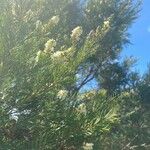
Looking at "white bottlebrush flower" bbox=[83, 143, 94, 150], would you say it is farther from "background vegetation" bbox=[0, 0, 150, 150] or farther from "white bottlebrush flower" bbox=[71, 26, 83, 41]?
"white bottlebrush flower" bbox=[71, 26, 83, 41]

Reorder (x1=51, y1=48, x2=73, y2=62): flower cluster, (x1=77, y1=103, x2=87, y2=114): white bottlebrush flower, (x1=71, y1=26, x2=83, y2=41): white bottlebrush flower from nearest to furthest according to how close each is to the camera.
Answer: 1. (x1=77, y1=103, x2=87, y2=114): white bottlebrush flower
2. (x1=51, y1=48, x2=73, y2=62): flower cluster
3. (x1=71, y1=26, x2=83, y2=41): white bottlebrush flower

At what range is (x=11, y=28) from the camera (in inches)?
321

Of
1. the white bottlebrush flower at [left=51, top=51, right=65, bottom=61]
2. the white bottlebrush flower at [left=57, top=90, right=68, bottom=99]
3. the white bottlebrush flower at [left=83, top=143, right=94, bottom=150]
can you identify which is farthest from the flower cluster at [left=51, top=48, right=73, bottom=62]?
the white bottlebrush flower at [left=83, top=143, right=94, bottom=150]

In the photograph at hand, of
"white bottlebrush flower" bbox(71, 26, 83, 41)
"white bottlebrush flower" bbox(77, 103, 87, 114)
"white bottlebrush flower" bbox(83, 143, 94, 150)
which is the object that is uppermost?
"white bottlebrush flower" bbox(71, 26, 83, 41)

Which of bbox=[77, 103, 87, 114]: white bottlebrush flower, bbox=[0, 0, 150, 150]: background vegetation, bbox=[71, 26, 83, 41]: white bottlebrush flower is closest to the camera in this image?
bbox=[0, 0, 150, 150]: background vegetation

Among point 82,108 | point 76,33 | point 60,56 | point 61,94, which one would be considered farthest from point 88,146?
point 76,33

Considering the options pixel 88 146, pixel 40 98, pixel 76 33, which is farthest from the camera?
pixel 76 33

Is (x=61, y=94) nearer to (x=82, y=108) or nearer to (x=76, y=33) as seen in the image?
(x=82, y=108)

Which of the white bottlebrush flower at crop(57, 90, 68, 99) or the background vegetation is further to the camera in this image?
the white bottlebrush flower at crop(57, 90, 68, 99)

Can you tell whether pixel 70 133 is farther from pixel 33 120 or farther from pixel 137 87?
pixel 137 87

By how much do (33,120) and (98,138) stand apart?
1.25 metres

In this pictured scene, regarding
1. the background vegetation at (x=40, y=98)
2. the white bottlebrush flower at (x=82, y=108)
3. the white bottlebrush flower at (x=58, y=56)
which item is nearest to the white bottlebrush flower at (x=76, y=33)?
the background vegetation at (x=40, y=98)

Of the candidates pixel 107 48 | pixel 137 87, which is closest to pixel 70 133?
pixel 107 48

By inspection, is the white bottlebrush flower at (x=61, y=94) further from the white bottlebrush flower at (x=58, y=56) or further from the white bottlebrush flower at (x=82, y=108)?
the white bottlebrush flower at (x=58, y=56)
